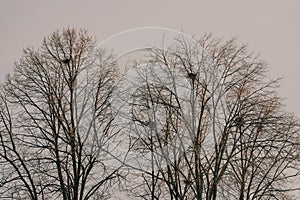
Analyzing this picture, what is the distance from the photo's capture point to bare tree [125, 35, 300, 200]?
31.4 feet

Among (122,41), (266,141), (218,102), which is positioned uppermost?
(122,41)

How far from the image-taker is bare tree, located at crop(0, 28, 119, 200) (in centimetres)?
991

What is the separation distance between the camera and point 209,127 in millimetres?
9664

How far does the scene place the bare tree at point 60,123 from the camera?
390 inches

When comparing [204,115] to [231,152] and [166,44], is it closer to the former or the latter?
[231,152]

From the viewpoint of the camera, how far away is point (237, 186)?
33.2ft

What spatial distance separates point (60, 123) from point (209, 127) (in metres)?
3.11

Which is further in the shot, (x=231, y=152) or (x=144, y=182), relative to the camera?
(x=144, y=182)

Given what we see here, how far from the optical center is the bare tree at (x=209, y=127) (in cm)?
959

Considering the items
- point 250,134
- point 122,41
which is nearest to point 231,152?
point 250,134

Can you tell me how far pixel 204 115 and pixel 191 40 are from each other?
1577 millimetres

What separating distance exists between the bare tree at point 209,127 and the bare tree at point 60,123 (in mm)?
790

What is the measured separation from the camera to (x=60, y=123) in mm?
10055

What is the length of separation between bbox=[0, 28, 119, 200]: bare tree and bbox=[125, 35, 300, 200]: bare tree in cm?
79
